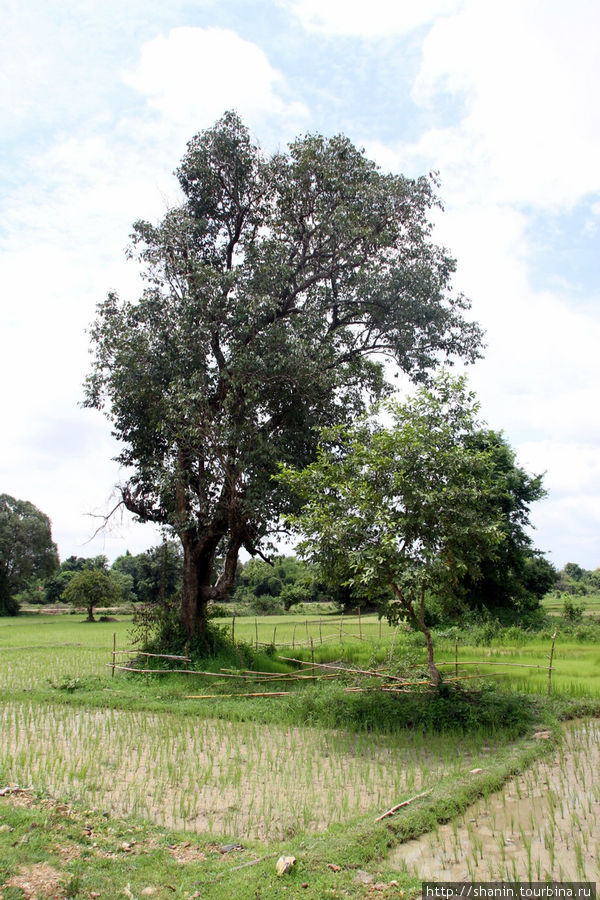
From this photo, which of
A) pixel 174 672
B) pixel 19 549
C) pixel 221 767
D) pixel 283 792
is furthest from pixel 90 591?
pixel 283 792

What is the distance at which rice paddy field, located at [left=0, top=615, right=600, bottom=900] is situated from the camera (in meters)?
5.05

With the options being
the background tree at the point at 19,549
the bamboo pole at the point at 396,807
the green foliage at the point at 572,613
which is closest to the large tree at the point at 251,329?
the bamboo pole at the point at 396,807

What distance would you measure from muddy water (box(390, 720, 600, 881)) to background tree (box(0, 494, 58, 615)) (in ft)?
162

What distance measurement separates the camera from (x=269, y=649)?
17547 mm

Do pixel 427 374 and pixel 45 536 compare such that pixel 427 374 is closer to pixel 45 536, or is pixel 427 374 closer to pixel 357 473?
pixel 357 473

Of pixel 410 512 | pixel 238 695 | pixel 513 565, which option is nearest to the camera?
pixel 410 512

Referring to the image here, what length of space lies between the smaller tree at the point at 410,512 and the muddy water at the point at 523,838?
12.3 ft

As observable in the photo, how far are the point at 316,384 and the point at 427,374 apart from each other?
4670mm

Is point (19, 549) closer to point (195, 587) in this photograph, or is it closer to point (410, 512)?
point (195, 587)

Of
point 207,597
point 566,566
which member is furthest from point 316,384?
point 566,566

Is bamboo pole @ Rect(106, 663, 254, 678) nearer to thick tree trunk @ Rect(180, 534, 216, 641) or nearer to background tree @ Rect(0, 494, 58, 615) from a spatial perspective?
thick tree trunk @ Rect(180, 534, 216, 641)

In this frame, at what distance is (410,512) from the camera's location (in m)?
11.0

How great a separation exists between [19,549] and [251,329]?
43.0 meters

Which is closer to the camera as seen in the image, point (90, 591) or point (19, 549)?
point (90, 591)
